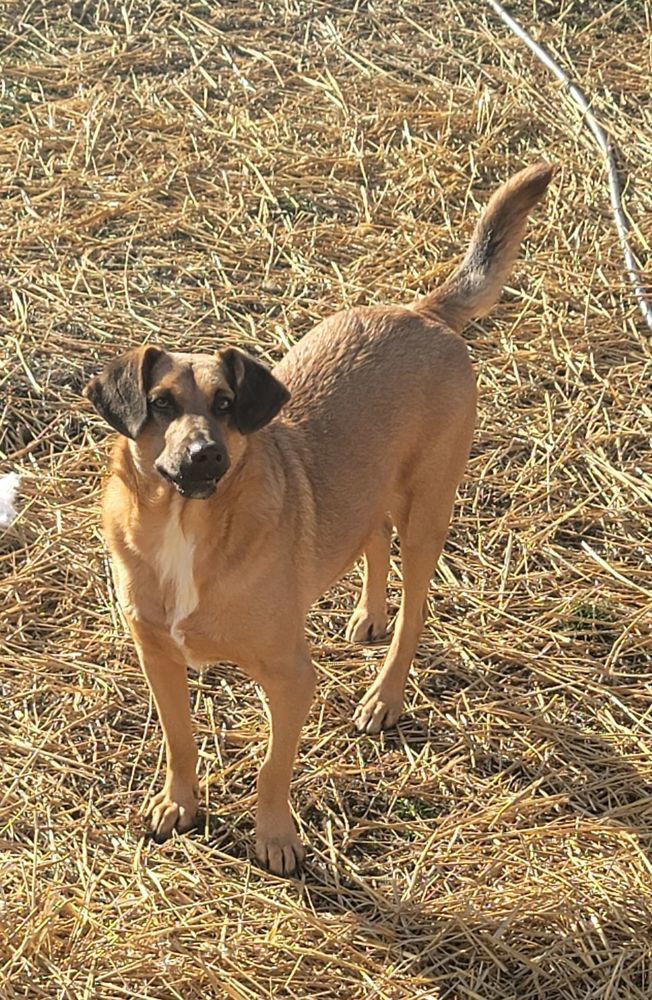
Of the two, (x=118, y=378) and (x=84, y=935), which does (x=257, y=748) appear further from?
(x=118, y=378)

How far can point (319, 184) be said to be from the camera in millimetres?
8016

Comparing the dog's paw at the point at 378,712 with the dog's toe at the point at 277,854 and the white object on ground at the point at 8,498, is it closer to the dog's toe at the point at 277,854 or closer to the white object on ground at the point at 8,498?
the dog's toe at the point at 277,854

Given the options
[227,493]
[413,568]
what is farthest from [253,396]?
[413,568]

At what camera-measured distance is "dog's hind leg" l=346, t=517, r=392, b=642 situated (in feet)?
17.4

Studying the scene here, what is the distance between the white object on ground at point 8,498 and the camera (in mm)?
5762

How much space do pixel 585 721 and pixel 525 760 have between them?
13.4 inches

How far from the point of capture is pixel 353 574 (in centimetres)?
580

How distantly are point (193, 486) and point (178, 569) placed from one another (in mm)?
371

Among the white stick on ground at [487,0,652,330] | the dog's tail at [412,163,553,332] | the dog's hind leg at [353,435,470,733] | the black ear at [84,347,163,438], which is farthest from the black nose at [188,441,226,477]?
the white stick on ground at [487,0,652,330]

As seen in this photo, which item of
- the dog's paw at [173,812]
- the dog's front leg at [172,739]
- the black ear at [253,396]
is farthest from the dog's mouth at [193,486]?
the dog's paw at [173,812]

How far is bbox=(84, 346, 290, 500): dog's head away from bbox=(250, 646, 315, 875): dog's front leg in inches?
29.0

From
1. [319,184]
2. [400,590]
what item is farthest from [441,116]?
[400,590]

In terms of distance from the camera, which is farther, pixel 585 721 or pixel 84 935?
pixel 585 721

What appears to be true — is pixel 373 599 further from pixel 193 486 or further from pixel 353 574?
pixel 193 486
